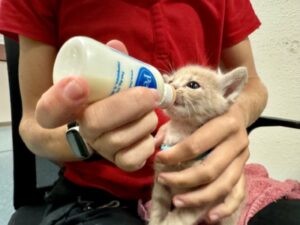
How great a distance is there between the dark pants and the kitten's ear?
27 centimetres

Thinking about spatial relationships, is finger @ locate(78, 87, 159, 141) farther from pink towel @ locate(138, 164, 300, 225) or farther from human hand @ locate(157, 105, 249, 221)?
pink towel @ locate(138, 164, 300, 225)

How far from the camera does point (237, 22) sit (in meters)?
0.78

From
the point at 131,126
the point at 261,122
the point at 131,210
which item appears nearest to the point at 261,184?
the point at 261,122

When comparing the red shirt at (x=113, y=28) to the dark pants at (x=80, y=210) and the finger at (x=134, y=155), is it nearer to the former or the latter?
the dark pants at (x=80, y=210)

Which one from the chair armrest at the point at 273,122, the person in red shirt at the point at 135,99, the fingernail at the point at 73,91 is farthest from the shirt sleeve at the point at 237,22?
the fingernail at the point at 73,91

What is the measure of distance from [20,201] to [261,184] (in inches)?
21.0

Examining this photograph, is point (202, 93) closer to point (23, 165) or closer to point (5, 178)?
point (23, 165)

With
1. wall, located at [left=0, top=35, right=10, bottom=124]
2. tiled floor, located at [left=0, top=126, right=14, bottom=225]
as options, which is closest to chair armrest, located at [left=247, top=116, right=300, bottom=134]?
tiled floor, located at [left=0, top=126, right=14, bottom=225]

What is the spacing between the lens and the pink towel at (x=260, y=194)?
63cm

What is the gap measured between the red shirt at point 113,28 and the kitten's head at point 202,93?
5.1 inches

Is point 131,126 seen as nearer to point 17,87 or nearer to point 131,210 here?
point 131,210

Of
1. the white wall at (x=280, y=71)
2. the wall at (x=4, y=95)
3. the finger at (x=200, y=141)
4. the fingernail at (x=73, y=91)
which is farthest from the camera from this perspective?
the wall at (x=4, y=95)

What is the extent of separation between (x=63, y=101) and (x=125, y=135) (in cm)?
9

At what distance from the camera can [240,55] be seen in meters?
0.82
